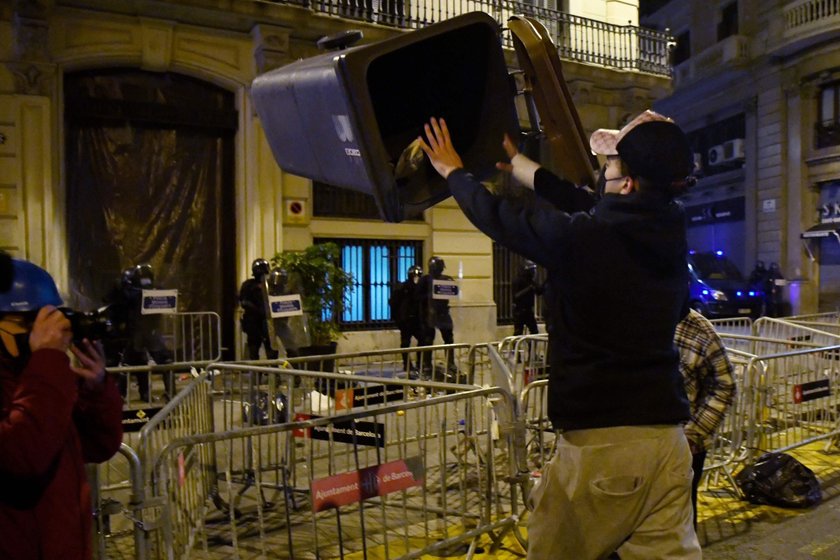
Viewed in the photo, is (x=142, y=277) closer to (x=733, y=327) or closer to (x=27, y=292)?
(x=27, y=292)

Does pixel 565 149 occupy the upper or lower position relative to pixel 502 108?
lower

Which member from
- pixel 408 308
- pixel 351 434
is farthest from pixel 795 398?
pixel 408 308

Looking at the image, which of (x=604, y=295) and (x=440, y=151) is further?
(x=440, y=151)

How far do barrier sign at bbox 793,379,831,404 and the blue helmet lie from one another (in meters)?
5.98

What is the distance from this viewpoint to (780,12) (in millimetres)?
24969

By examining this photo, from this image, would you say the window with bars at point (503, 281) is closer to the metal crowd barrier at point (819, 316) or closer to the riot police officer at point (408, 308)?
the riot police officer at point (408, 308)

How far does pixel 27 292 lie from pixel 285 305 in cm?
790

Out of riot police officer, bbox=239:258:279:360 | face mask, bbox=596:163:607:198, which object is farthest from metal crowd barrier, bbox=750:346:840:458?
riot police officer, bbox=239:258:279:360

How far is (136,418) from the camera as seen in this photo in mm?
5254

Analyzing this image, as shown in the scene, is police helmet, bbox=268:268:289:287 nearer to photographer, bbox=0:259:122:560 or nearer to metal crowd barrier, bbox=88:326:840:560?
metal crowd barrier, bbox=88:326:840:560

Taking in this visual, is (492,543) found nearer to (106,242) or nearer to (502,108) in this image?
(502,108)

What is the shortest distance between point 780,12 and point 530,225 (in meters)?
27.3

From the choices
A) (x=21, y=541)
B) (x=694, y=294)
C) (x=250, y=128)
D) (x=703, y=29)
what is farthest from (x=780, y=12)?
(x=21, y=541)

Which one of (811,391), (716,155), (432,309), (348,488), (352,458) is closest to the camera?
(348,488)
